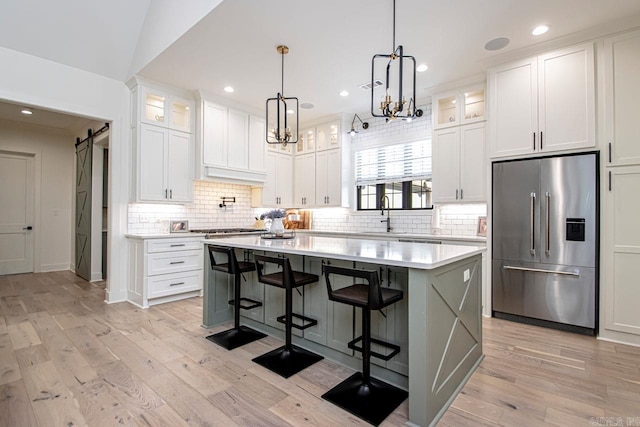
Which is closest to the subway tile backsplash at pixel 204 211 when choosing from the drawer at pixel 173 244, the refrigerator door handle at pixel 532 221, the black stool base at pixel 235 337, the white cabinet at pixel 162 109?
the drawer at pixel 173 244

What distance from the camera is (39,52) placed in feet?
12.8

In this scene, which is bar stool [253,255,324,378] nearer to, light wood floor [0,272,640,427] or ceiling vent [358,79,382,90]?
light wood floor [0,272,640,427]

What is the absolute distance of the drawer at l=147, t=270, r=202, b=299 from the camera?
4.25m

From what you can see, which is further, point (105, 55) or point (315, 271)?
point (105, 55)

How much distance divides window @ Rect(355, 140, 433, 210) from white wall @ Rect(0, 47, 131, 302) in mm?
3861

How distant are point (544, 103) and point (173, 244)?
494 centimetres

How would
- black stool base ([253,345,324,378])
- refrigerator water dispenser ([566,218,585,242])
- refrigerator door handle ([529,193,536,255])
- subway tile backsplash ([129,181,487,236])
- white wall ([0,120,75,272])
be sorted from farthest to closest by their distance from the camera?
white wall ([0,120,75,272]) < subway tile backsplash ([129,181,487,236]) < refrigerator door handle ([529,193,536,255]) < refrigerator water dispenser ([566,218,585,242]) < black stool base ([253,345,324,378])

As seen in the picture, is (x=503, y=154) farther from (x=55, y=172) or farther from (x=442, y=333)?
(x=55, y=172)

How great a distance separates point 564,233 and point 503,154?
1080 mm

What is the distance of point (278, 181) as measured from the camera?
6.34 m

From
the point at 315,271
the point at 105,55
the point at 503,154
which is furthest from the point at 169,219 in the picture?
the point at 503,154

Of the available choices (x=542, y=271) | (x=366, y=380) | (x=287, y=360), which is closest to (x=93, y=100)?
(x=287, y=360)

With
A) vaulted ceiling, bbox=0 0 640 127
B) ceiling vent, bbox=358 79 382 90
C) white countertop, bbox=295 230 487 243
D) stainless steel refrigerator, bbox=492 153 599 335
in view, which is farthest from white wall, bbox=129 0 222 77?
stainless steel refrigerator, bbox=492 153 599 335

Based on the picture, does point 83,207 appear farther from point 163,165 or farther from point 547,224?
point 547,224
